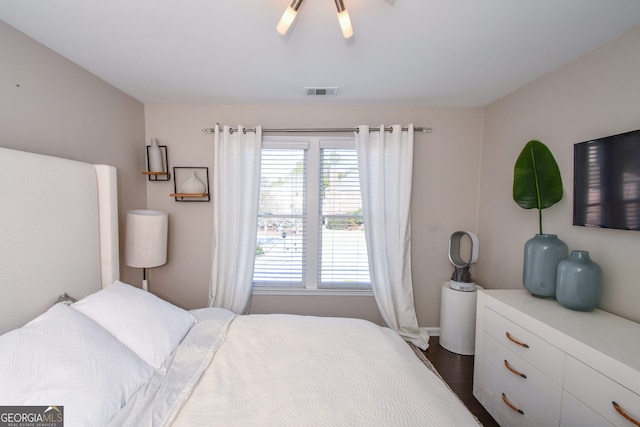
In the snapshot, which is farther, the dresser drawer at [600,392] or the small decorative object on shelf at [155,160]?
the small decorative object on shelf at [155,160]

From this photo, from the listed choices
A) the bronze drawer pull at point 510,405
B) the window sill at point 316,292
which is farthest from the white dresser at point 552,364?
the window sill at point 316,292

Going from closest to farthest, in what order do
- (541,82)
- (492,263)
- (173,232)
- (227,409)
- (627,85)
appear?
(227,409), (627,85), (541,82), (492,263), (173,232)

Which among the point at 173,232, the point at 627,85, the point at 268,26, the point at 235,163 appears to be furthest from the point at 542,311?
the point at 173,232

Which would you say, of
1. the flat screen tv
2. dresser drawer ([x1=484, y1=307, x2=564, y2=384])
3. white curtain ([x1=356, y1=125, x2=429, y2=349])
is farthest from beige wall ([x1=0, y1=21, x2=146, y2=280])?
the flat screen tv

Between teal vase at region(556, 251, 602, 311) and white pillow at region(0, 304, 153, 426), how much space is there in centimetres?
226

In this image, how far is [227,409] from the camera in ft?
3.26

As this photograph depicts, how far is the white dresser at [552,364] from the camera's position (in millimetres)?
1037

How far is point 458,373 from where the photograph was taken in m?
2.09

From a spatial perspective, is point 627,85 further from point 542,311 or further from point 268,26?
point 268,26

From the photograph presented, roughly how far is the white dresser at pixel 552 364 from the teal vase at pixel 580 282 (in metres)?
0.07

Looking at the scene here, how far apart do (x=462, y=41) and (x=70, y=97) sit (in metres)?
2.62

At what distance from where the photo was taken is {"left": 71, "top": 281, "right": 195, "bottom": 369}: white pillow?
1.29 metres

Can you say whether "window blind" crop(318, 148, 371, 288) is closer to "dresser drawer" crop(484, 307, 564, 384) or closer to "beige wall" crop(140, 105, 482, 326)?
"beige wall" crop(140, 105, 482, 326)

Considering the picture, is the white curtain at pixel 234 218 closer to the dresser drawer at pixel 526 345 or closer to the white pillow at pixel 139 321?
the white pillow at pixel 139 321
